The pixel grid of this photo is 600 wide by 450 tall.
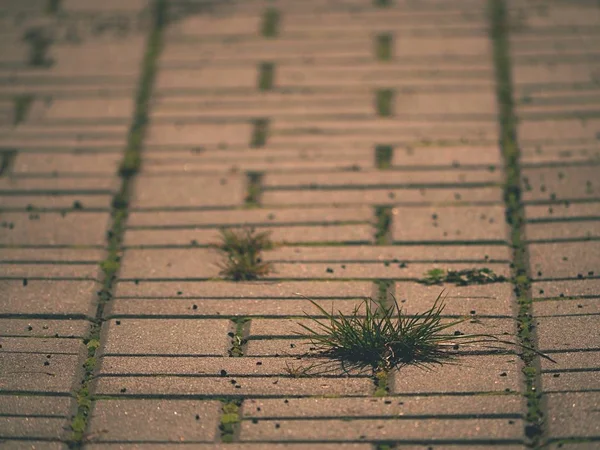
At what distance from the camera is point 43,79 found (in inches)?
217

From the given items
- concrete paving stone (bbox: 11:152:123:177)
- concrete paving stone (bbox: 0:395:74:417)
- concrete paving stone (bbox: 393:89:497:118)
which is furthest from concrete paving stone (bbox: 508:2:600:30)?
concrete paving stone (bbox: 0:395:74:417)

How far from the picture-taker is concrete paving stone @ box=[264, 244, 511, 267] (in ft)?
13.6

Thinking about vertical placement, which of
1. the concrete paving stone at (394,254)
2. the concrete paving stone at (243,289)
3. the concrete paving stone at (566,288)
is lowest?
the concrete paving stone at (243,289)

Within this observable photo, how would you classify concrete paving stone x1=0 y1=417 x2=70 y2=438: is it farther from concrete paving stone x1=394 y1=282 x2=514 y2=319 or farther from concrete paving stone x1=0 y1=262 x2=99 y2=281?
concrete paving stone x1=394 y1=282 x2=514 y2=319

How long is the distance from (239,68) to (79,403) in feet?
8.42

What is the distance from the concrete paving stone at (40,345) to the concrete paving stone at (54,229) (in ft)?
2.12

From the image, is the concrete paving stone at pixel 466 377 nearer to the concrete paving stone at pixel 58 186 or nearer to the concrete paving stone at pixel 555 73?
the concrete paving stone at pixel 58 186

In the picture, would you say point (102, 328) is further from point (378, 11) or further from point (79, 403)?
point (378, 11)

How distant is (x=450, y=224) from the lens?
171 inches

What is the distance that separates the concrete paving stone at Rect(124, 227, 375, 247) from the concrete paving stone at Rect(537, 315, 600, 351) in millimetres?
899

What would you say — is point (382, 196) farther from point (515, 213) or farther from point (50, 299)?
point (50, 299)

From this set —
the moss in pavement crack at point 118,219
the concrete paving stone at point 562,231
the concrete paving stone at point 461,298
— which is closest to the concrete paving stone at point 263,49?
the moss in pavement crack at point 118,219

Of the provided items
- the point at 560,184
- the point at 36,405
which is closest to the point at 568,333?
the point at 560,184

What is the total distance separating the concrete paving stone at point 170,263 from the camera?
162 inches
